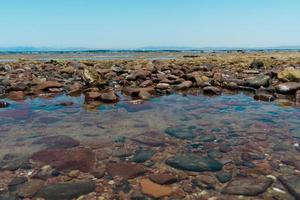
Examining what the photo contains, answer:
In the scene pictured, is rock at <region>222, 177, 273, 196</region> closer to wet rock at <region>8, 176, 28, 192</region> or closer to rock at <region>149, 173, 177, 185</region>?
rock at <region>149, 173, 177, 185</region>

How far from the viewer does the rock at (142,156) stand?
5527 millimetres

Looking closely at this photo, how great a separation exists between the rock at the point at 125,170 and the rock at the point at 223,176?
120cm

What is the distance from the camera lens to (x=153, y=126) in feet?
25.6

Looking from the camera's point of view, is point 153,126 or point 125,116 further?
point 125,116

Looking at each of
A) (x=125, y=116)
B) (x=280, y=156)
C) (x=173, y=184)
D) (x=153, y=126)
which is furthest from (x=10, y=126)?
(x=280, y=156)

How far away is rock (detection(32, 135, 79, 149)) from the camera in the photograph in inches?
246

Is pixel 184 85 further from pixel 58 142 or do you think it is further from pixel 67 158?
pixel 67 158

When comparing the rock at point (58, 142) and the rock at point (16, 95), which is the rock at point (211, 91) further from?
the rock at point (58, 142)

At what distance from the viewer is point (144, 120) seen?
27.7 ft

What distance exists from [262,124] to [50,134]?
5217mm

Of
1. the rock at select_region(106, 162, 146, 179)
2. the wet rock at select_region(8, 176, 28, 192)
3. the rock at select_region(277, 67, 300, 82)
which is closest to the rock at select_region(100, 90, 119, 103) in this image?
the rock at select_region(106, 162, 146, 179)

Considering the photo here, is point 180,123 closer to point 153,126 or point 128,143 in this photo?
point 153,126

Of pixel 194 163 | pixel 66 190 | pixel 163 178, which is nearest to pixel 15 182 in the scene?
pixel 66 190

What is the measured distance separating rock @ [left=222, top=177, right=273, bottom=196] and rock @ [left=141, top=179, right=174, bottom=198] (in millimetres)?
793
